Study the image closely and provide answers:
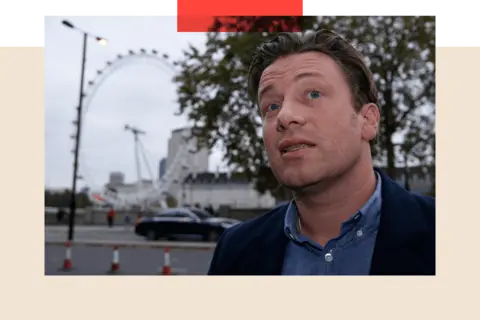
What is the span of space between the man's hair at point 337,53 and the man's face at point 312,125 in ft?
A: 0.09

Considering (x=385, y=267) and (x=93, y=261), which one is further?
(x=93, y=261)

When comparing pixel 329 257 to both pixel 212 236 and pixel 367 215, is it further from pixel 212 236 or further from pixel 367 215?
pixel 212 236

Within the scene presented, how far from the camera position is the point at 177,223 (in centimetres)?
1543

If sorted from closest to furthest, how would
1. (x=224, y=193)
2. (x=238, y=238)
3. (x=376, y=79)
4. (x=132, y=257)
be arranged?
(x=238, y=238) < (x=376, y=79) < (x=132, y=257) < (x=224, y=193)

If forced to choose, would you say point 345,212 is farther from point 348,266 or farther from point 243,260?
point 243,260

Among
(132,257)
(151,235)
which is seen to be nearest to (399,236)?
(132,257)

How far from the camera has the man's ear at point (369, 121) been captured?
2.15m

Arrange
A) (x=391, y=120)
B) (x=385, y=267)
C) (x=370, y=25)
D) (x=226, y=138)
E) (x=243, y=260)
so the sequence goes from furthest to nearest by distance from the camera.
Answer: (x=226, y=138), (x=391, y=120), (x=370, y=25), (x=243, y=260), (x=385, y=267)

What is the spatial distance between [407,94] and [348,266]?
3.87 m

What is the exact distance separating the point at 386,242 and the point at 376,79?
2634 millimetres

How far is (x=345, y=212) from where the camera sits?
7.04 ft

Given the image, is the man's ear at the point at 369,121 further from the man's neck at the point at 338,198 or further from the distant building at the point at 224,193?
the distant building at the point at 224,193

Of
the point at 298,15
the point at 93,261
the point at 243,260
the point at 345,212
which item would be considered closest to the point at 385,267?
the point at 345,212

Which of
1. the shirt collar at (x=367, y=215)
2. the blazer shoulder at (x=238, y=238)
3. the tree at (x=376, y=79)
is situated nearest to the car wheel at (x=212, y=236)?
the tree at (x=376, y=79)
